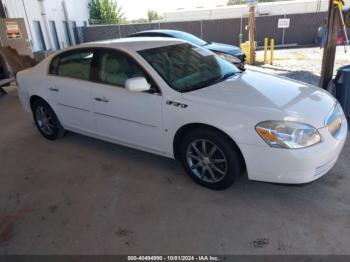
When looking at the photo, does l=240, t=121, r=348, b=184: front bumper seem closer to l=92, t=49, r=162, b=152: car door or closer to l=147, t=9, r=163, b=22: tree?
l=92, t=49, r=162, b=152: car door

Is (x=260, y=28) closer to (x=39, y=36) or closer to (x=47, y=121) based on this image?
(x=39, y=36)

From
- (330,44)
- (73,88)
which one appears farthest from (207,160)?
(330,44)

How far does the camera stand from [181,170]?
3.79 meters

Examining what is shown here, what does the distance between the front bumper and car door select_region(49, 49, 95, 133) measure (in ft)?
7.39

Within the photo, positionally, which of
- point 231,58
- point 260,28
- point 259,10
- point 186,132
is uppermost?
point 259,10

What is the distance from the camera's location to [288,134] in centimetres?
273

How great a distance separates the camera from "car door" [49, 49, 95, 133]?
404 cm

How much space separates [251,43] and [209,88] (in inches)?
356

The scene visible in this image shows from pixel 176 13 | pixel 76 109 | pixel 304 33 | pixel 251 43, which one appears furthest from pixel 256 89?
pixel 176 13

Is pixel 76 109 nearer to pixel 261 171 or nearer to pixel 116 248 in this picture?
pixel 116 248

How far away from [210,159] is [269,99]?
84 cm

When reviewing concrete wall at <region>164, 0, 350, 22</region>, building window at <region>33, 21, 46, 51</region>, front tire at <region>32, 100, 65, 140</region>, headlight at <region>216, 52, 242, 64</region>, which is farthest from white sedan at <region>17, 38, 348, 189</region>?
concrete wall at <region>164, 0, 350, 22</region>

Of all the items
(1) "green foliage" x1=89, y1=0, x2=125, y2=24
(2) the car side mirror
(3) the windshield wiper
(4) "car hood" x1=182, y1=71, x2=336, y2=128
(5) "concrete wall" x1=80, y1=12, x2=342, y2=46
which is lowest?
(5) "concrete wall" x1=80, y1=12, x2=342, y2=46

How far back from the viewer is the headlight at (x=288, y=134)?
2.71 m
